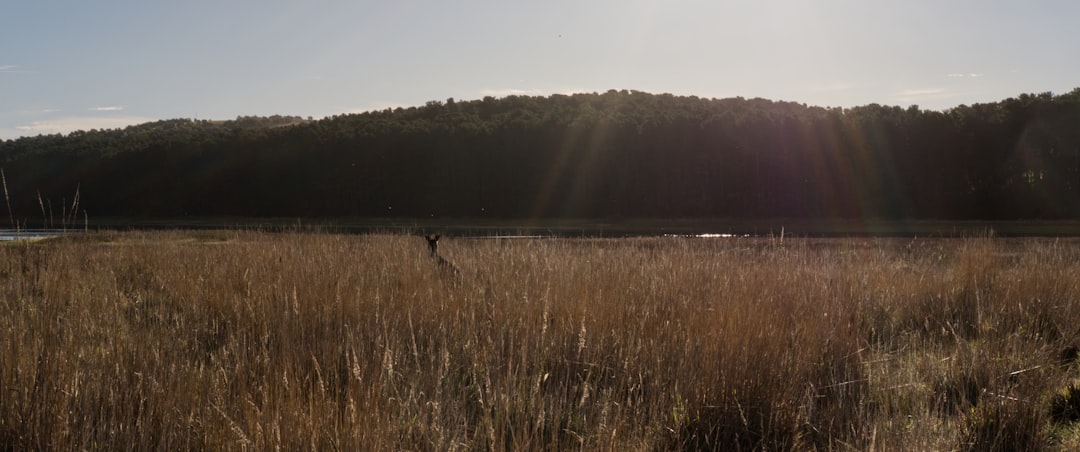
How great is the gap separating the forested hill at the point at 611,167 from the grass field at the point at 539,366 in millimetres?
40529

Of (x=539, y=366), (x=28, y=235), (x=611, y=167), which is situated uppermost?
(x=611, y=167)

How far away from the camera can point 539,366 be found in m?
4.44

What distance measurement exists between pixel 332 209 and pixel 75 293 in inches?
1978

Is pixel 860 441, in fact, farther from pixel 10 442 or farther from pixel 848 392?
pixel 10 442

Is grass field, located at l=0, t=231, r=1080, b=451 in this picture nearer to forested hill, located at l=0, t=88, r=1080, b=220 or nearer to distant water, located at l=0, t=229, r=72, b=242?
distant water, located at l=0, t=229, r=72, b=242

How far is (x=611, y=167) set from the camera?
173ft

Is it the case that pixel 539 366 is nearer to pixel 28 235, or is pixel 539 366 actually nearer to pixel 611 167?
pixel 28 235

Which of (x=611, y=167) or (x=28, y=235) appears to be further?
(x=611, y=167)

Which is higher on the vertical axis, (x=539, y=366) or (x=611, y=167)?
(x=611, y=167)

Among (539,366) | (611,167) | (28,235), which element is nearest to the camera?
(539,366)

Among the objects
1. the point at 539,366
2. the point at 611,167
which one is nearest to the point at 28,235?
the point at 539,366

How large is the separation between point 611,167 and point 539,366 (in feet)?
159

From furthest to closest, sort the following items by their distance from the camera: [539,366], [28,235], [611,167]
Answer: [611,167]
[28,235]
[539,366]

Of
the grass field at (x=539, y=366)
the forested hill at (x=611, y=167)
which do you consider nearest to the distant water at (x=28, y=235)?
the grass field at (x=539, y=366)
